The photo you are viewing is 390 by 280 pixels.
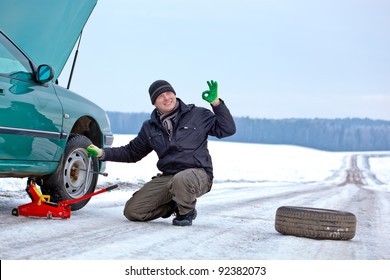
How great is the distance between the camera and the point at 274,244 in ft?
17.4

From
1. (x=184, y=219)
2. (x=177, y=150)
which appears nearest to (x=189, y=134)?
(x=177, y=150)

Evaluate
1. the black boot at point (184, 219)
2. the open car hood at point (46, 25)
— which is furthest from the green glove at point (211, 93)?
the open car hood at point (46, 25)

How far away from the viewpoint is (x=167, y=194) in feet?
21.1

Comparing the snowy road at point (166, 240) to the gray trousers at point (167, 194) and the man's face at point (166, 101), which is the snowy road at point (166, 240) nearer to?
the gray trousers at point (167, 194)

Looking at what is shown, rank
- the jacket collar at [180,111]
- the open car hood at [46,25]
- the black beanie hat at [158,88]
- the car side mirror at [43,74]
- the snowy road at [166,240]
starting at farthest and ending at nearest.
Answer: the open car hood at [46,25], the car side mirror at [43,74], the jacket collar at [180,111], the black beanie hat at [158,88], the snowy road at [166,240]

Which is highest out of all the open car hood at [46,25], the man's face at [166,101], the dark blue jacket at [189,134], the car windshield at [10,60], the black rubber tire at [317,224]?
the open car hood at [46,25]

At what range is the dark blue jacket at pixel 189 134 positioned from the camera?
6252 millimetres

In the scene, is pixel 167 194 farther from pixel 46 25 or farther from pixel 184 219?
pixel 46 25

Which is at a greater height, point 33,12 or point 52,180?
point 33,12

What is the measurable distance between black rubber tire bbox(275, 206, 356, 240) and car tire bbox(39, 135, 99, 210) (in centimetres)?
219

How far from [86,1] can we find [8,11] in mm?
1372

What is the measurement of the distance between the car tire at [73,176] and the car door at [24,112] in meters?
0.23
